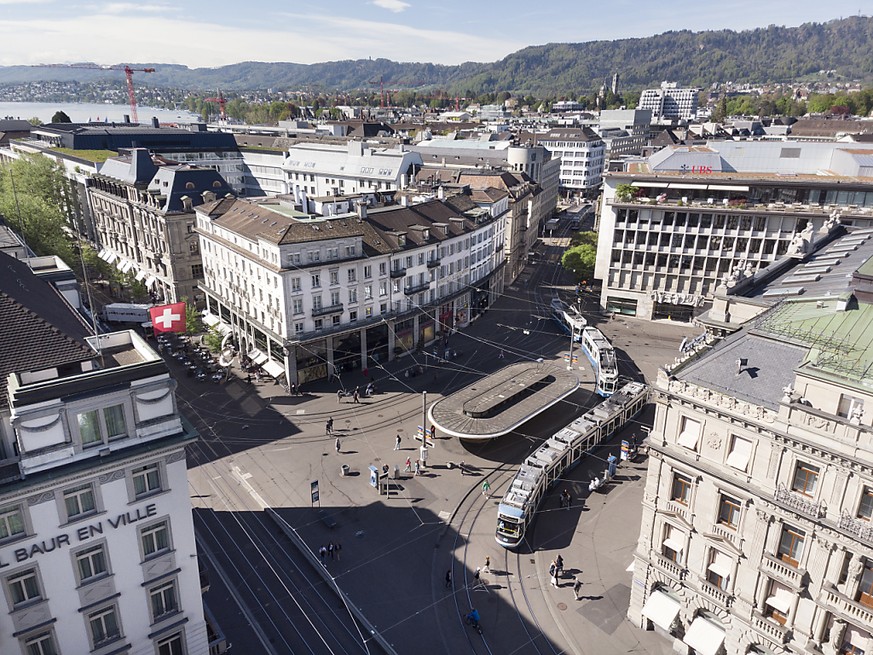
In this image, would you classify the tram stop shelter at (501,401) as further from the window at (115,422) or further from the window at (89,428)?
the window at (89,428)

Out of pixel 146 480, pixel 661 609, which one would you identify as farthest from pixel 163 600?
pixel 661 609

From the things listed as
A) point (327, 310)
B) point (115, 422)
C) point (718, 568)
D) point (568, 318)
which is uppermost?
point (115, 422)

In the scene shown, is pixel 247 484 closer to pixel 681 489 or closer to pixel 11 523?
pixel 11 523

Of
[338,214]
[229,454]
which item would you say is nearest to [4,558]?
[229,454]

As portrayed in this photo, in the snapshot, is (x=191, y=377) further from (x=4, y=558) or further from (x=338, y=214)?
(x=4, y=558)

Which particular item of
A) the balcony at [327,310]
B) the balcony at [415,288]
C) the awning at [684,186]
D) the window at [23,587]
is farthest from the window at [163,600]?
the awning at [684,186]

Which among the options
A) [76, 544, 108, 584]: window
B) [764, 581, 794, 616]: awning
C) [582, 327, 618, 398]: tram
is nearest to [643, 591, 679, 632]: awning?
[764, 581, 794, 616]: awning

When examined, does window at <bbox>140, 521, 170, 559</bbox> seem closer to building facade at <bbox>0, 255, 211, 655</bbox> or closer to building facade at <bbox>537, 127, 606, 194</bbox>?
building facade at <bbox>0, 255, 211, 655</bbox>
